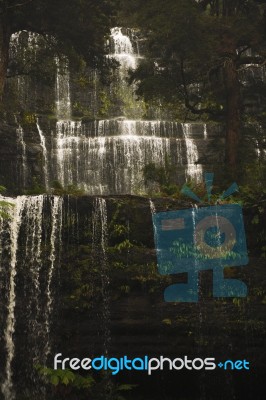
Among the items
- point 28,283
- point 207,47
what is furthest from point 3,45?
point 28,283

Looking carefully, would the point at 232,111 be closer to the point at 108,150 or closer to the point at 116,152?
the point at 116,152

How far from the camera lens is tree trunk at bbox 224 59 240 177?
18.7 meters

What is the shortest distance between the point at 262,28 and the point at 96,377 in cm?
1218

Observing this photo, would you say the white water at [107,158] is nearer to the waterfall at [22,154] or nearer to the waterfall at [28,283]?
the waterfall at [22,154]

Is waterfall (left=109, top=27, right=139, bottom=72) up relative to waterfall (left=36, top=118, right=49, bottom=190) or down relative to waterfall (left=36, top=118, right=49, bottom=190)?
up

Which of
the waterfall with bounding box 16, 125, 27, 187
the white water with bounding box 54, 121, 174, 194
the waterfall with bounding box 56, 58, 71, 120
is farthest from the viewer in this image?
the waterfall with bounding box 56, 58, 71, 120

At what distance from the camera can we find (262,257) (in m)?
15.3

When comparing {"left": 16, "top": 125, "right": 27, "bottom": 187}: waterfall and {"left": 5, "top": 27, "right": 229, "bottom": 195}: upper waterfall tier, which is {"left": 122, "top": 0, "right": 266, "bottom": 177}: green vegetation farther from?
{"left": 16, "top": 125, "right": 27, "bottom": 187}: waterfall

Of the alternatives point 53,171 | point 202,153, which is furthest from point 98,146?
point 202,153

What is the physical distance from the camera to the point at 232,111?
19016mm
